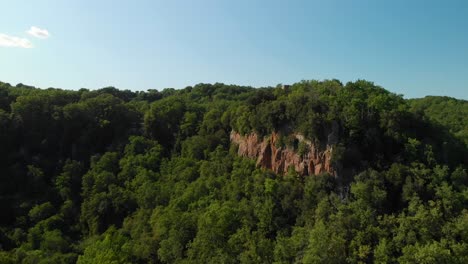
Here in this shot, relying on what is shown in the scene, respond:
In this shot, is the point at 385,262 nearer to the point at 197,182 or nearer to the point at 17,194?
the point at 197,182

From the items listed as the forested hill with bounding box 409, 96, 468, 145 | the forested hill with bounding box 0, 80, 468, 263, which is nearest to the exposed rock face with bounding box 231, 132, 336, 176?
the forested hill with bounding box 0, 80, 468, 263

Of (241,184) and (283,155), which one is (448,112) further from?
(241,184)

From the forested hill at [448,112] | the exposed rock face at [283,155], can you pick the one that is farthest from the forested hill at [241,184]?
the forested hill at [448,112]

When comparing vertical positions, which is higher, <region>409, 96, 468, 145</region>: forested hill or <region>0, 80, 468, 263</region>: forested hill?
<region>409, 96, 468, 145</region>: forested hill

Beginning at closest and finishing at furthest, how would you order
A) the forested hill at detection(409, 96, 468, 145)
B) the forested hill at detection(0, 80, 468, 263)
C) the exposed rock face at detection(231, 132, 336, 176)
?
the forested hill at detection(0, 80, 468, 263), the exposed rock face at detection(231, 132, 336, 176), the forested hill at detection(409, 96, 468, 145)

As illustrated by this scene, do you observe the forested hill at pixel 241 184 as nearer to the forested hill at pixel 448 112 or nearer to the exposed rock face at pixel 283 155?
the exposed rock face at pixel 283 155

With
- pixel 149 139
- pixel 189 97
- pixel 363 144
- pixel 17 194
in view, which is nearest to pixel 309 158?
pixel 363 144

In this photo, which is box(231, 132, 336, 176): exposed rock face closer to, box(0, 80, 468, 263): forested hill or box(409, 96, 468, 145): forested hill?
box(0, 80, 468, 263): forested hill
